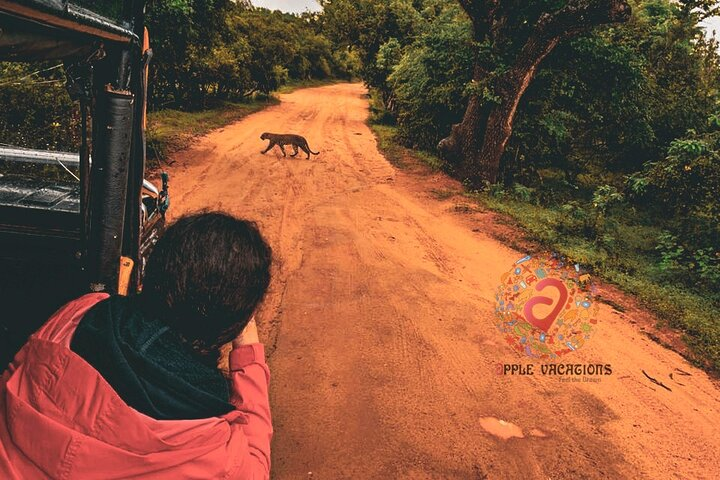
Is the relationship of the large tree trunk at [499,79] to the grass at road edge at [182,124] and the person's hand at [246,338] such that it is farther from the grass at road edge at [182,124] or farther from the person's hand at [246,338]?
the person's hand at [246,338]

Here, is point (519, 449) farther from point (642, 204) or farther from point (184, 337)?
point (642, 204)

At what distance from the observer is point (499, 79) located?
926 centimetres

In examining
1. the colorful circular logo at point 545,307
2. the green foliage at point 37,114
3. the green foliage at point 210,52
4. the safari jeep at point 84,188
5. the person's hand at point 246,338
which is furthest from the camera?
the green foliage at point 210,52

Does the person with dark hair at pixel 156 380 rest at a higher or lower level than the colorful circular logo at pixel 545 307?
higher

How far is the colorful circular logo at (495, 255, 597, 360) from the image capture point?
427cm

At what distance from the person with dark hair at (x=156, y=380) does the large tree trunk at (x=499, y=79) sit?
8.30 metres

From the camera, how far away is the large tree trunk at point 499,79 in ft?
25.3

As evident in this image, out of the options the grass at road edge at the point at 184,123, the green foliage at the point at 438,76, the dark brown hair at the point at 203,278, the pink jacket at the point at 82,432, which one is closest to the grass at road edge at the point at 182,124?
the grass at road edge at the point at 184,123

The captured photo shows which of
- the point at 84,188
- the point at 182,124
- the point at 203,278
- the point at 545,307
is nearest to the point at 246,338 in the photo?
the point at 203,278

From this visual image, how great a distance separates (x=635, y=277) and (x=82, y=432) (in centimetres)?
644

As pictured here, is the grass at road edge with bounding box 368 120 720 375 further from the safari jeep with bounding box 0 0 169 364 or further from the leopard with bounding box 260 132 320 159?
the safari jeep with bounding box 0 0 169 364

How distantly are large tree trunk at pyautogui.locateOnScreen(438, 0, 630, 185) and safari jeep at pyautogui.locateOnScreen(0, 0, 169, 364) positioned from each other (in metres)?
7.42

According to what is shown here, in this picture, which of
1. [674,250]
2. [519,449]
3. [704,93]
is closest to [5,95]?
[519,449]

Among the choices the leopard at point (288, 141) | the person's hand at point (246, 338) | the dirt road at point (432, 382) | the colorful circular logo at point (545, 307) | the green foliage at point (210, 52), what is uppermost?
the green foliage at point (210, 52)
